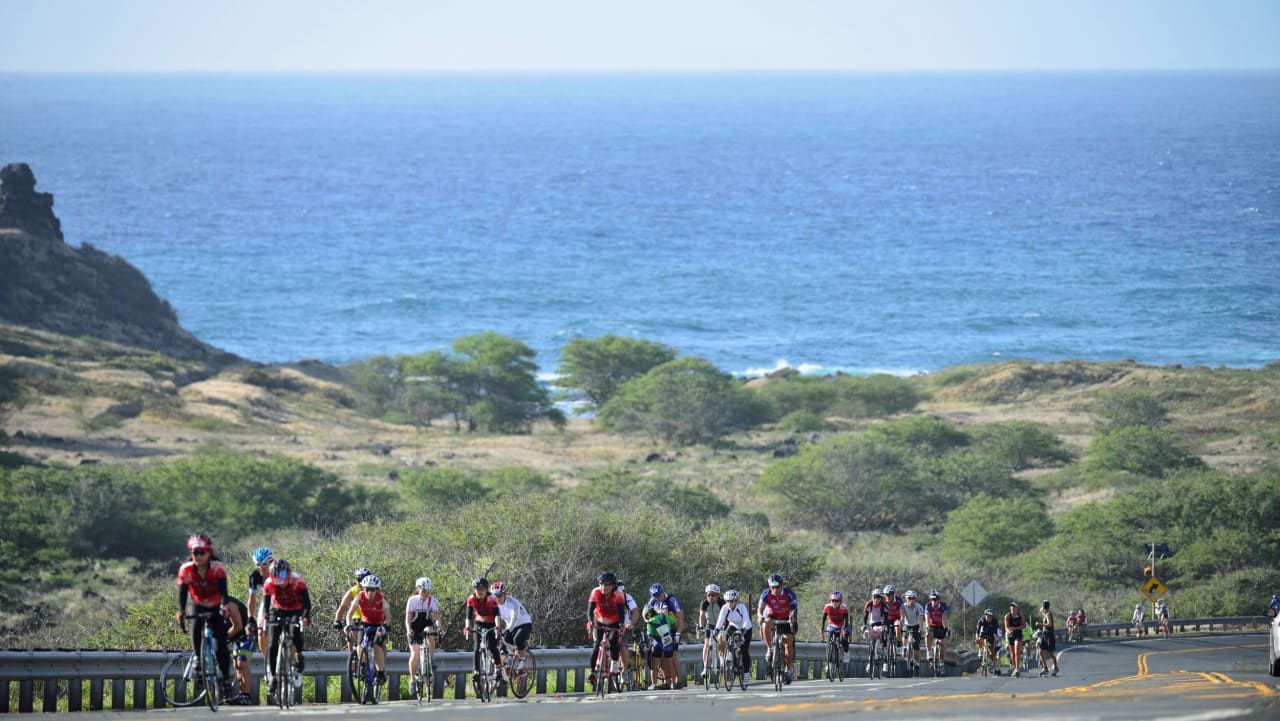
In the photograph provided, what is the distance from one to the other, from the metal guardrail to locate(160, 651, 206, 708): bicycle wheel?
20cm

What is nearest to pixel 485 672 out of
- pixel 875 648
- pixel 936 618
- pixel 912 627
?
pixel 875 648

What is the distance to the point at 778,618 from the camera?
2133cm

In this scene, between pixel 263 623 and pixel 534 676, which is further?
pixel 534 676

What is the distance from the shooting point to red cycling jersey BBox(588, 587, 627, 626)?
19328 mm

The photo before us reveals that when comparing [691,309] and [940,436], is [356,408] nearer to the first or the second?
[940,436]

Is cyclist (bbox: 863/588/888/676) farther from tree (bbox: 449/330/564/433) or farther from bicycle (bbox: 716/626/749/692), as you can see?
tree (bbox: 449/330/564/433)

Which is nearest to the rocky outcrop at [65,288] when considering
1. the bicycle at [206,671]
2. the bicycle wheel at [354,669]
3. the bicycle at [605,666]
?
the bicycle at [605,666]

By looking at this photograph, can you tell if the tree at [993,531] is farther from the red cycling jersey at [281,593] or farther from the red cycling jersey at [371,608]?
the red cycling jersey at [281,593]

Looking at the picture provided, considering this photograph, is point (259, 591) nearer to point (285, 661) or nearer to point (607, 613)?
point (285, 661)

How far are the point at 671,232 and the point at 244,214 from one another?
178 ft

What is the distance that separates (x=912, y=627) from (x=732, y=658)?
21.0ft

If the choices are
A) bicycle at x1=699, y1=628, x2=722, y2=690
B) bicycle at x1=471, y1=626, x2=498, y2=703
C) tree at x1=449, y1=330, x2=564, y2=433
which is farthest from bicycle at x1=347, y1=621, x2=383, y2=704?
tree at x1=449, y1=330, x2=564, y2=433

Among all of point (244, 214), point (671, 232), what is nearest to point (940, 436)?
point (671, 232)

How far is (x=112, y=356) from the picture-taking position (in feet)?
257
